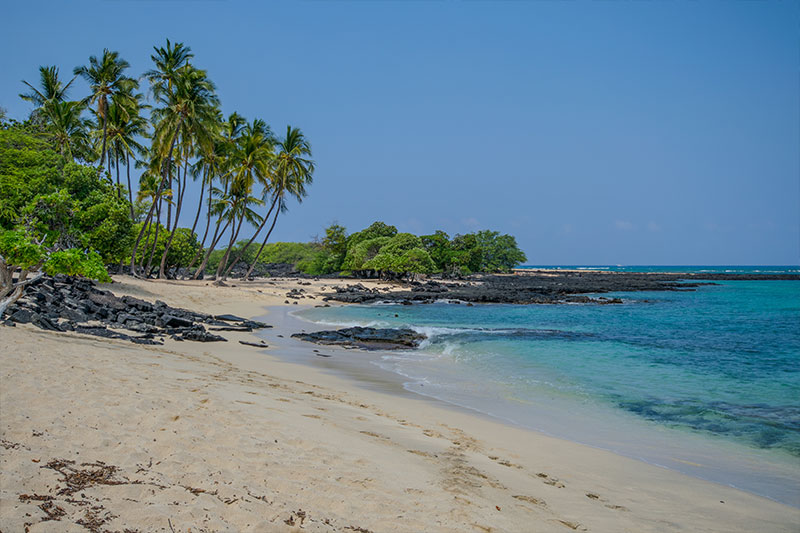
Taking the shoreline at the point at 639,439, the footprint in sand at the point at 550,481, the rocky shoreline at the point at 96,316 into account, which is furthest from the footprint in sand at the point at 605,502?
the rocky shoreline at the point at 96,316

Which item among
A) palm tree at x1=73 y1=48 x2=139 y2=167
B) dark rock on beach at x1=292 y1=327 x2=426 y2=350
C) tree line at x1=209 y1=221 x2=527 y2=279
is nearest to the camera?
dark rock on beach at x1=292 y1=327 x2=426 y2=350

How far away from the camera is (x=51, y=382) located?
20.0 ft

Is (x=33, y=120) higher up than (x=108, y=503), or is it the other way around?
(x=33, y=120)

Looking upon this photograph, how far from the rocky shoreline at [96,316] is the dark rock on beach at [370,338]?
122 inches

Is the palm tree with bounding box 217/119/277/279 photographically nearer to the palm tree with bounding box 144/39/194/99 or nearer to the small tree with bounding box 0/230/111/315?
the palm tree with bounding box 144/39/194/99

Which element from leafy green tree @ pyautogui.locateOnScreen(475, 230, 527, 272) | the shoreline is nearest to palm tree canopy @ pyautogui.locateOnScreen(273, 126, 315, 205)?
the shoreline

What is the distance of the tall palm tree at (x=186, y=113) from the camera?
30875 millimetres

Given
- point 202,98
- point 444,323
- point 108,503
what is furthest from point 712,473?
point 202,98

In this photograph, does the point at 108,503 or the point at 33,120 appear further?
the point at 33,120

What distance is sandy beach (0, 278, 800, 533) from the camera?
3389 millimetres

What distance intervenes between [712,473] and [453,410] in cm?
392

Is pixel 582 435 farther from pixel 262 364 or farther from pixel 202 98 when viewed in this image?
pixel 202 98

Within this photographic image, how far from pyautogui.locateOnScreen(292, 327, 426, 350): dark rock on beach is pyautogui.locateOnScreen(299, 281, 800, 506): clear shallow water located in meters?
0.77

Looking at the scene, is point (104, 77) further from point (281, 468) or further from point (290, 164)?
point (281, 468)
